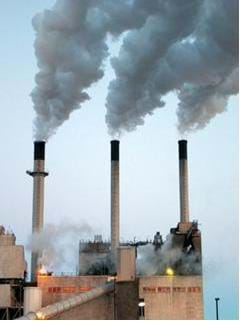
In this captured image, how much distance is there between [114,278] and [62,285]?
4.08 metres

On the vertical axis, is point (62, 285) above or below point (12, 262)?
below

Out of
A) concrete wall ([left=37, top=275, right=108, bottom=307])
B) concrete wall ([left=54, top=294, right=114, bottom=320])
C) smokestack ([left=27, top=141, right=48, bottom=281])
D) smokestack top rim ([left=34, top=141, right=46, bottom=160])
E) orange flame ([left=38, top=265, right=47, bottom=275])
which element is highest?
smokestack top rim ([left=34, top=141, right=46, bottom=160])

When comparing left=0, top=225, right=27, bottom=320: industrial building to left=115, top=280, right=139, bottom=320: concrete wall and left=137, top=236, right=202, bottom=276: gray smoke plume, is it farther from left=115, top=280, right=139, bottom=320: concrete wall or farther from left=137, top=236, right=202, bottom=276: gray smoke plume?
left=137, top=236, right=202, bottom=276: gray smoke plume

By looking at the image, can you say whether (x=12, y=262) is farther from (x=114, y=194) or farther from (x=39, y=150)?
(x=114, y=194)

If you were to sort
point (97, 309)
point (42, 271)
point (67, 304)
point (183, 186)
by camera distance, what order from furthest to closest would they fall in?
point (183, 186), point (42, 271), point (97, 309), point (67, 304)

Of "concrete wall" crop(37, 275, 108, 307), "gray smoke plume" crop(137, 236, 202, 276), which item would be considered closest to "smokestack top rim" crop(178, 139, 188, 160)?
"gray smoke plume" crop(137, 236, 202, 276)

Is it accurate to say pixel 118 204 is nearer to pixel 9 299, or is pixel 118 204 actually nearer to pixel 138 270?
pixel 138 270

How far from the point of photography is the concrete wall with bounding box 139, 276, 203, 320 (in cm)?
4109

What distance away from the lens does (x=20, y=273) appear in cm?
4672

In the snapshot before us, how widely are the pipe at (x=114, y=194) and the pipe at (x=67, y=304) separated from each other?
1186 centimetres

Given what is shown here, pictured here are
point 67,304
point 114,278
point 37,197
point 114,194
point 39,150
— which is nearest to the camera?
point 67,304

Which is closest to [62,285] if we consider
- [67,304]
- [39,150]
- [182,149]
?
[67,304]

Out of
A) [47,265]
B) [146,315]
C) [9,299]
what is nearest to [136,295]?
[146,315]

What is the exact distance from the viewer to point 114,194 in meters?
54.6
